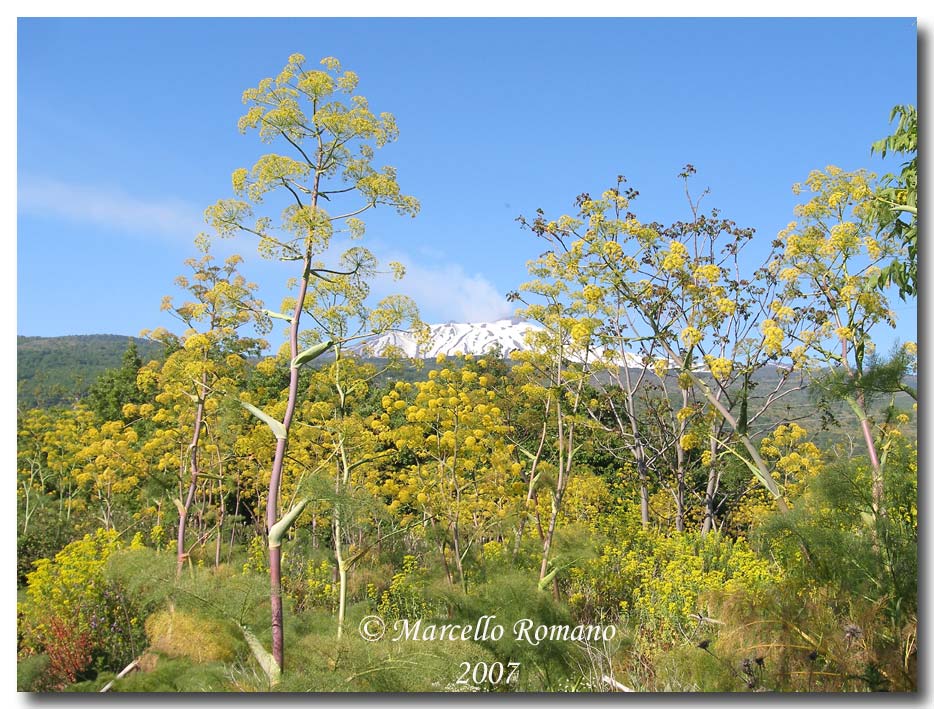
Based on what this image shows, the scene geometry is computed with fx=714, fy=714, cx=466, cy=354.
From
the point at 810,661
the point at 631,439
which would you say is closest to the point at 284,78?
the point at 810,661

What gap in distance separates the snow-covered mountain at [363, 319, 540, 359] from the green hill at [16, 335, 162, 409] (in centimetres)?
207

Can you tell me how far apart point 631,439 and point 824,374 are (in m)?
3.09

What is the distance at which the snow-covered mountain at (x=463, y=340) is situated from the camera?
16.6 ft

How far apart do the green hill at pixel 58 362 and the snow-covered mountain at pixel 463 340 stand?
207 centimetres

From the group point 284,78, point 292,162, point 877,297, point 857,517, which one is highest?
point 284,78

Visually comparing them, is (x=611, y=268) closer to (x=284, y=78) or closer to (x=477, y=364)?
(x=477, y=364)

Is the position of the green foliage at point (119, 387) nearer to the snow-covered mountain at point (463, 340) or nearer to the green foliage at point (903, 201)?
the snow-covered mountain at point (463, 340)

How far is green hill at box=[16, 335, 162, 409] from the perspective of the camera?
5358 mm

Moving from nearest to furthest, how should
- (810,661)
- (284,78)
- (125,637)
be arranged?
1. (810,661)
2. (284,78)
3. (125,637)

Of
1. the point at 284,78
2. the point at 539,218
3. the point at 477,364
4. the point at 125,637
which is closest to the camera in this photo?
the point at 284,78

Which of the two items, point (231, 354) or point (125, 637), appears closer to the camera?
point (125, 637)

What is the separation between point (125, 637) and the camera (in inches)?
182

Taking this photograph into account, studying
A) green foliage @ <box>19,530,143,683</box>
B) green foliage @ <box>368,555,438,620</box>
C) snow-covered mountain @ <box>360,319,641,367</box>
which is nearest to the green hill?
green foliage @ <box>19,530,143,683</box>

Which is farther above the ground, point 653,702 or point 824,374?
point 824,374
